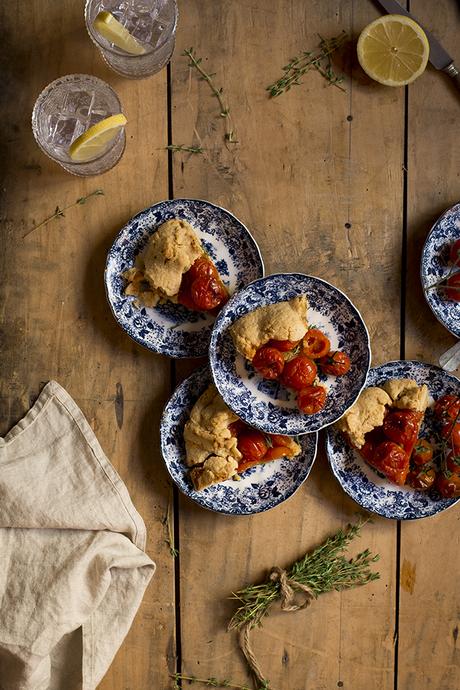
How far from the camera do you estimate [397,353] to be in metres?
2.00

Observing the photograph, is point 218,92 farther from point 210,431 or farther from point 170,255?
point 210,431

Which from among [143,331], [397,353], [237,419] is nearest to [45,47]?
[143,331]

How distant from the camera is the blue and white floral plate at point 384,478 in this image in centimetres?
194

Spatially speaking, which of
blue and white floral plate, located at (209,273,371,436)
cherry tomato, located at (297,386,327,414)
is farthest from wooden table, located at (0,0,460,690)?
cherry tomato, located at (297,386,327,414)

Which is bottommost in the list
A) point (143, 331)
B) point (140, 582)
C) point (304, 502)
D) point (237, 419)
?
point (140, 582)

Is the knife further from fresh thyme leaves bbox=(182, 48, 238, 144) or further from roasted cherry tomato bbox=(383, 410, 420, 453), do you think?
roasted cherry tomato bbox=(383, 410, 420, 453)

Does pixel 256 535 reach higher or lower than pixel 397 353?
lower

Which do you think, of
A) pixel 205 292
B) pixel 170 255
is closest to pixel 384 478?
pixel 205 292

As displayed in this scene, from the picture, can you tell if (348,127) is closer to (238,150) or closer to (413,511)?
(238,150)

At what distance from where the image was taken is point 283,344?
1.82m

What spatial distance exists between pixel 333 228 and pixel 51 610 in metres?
1.23

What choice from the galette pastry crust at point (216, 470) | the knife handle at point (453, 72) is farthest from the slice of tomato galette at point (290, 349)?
the knife handle at point (453, 72)

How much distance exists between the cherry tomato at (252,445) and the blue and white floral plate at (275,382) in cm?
5

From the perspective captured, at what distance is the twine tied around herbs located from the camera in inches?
77.7
